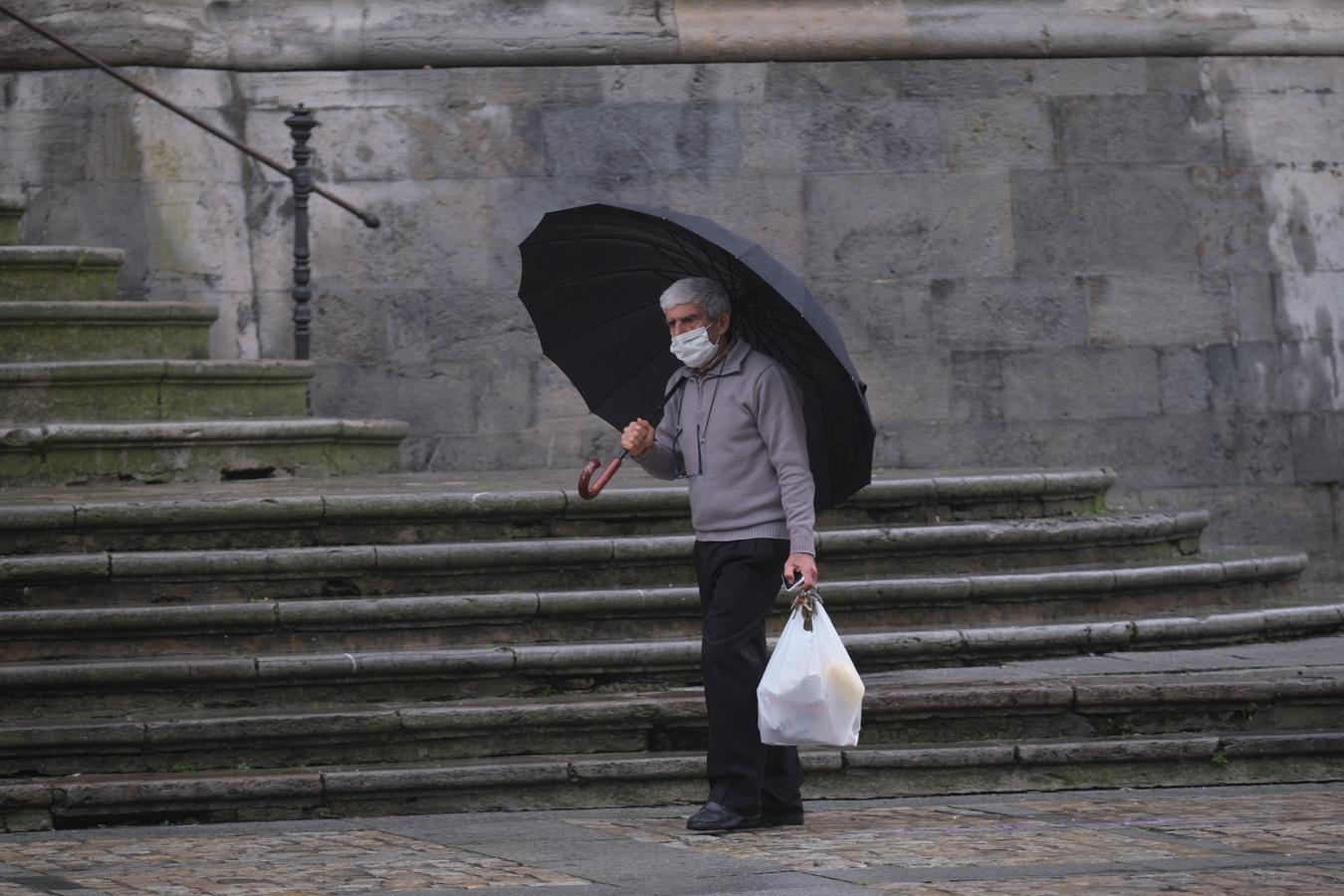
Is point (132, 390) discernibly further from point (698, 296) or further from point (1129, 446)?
point (1129, 446)

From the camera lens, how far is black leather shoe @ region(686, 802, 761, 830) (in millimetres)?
6070

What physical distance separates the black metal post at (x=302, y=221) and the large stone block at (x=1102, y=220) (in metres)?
4.12

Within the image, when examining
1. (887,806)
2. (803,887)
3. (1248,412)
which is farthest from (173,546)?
(1248,412)

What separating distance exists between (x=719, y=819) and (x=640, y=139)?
652 centimetres

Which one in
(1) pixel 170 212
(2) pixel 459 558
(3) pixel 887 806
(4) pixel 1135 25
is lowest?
(3) pixel 887 806

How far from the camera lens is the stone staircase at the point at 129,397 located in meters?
9.71

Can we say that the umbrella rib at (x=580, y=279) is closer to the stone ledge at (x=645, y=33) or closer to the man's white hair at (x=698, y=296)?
the man's white hair at (x=698, y=296)

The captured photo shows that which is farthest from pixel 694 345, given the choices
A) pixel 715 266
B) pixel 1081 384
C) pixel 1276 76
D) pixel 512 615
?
pixel 1276 76

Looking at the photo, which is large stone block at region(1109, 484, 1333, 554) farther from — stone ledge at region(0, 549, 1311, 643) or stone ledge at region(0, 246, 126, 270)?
stone ledge at region(0, 246, 126, 270)

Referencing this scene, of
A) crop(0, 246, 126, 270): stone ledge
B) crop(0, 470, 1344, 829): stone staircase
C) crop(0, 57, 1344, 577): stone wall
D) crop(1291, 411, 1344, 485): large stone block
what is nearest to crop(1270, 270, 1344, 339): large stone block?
crop(0, 57, 1344, 577): stone wall

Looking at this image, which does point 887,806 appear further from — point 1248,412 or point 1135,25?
point 1135,25

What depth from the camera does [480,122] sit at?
1184 centimetres

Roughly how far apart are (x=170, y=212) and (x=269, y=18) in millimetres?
1320

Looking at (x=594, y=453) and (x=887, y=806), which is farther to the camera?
(x=594, y=453)
